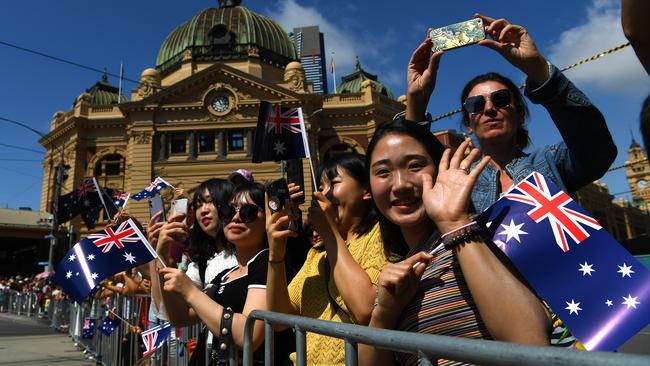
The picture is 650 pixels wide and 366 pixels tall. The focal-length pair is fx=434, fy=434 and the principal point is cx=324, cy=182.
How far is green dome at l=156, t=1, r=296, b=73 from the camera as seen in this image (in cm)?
3800

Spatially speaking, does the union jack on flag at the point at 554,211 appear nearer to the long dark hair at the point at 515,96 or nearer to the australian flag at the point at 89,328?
the long dark hair at the point at 515,96

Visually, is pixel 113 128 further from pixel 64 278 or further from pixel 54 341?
pixel 64 278

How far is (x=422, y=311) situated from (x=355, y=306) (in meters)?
0.37

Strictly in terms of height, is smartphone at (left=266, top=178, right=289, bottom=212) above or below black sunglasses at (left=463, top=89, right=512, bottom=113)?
below

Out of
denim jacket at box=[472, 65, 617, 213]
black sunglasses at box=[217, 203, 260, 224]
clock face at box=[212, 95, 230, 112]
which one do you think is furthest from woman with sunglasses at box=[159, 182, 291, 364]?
clock face at box=[212, 95, 230, 112]

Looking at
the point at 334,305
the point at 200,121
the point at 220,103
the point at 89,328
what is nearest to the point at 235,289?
the point at 334,305

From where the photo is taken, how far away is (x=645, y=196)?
65375 mm

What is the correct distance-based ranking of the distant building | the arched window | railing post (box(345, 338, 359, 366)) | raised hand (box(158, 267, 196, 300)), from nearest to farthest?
1. railing post (box(345, 338, 359, 366))
2. raised hand (box(158, 267, 196, 300))
3. the arched window
4. the distant building

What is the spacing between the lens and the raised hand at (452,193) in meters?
1.45

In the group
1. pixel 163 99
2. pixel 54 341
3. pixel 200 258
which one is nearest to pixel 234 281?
pixel 200 258

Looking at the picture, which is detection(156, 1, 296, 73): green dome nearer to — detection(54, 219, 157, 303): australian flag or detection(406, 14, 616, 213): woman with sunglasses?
detection(54, 219, 157, 303): australian flag

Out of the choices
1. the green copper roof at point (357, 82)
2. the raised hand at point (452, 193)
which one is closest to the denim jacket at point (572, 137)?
the raised hand at point (452, 193)

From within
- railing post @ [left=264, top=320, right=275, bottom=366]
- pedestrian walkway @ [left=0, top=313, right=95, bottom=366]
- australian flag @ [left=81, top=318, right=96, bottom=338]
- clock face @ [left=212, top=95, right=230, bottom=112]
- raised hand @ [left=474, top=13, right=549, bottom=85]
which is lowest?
pedestrian walkway @ [left=0, top=313, right=95, bottom=366]

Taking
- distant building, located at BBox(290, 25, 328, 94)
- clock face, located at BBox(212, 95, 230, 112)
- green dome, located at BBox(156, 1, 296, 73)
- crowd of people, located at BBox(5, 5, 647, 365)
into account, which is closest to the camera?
crowd of people, located at BBox(5, 5, 647, 365)
